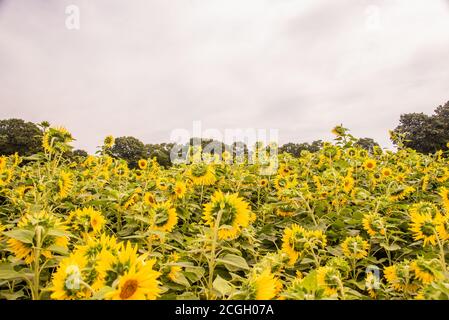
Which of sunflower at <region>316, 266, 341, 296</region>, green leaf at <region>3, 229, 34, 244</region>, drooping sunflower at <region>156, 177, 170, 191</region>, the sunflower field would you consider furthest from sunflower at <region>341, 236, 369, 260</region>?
green leaf at <region>3, 229, 34, 244</region>

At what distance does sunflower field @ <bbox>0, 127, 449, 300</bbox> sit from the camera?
133 cm

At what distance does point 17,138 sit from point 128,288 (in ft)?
103

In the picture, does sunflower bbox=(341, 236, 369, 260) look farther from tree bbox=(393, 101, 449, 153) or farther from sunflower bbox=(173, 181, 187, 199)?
tree bbox=(393, 101, 449, 153)

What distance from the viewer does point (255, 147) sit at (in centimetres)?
644

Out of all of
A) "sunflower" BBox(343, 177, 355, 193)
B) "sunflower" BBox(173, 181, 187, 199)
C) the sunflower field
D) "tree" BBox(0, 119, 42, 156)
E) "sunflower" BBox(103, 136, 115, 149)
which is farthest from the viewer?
"tree" BBox(0, 119, 42, 156)

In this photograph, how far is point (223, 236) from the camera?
2129 millimetres

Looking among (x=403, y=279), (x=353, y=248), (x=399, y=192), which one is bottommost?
(x=403, y=279)

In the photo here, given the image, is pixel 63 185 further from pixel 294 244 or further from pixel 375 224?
pixel 375 224

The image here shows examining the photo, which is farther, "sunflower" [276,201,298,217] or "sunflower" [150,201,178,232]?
"sunflower" [276,201,298,217]

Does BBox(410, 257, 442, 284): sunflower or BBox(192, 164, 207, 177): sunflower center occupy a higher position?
BBox(192, 164, 207, 177): sunflower center

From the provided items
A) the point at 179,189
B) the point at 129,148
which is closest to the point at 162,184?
the point at 179,189

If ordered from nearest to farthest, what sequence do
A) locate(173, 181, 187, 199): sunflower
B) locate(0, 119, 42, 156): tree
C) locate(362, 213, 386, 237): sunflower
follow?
locate(362, 213, 386, 237): sunflower, locate(173, 181, 187, 199): sunflower, locate(0, 119, 42, 156): tree

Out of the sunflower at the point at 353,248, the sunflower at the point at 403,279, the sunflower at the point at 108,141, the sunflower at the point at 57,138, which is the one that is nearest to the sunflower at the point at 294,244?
the sunflower at the point at 353,248
